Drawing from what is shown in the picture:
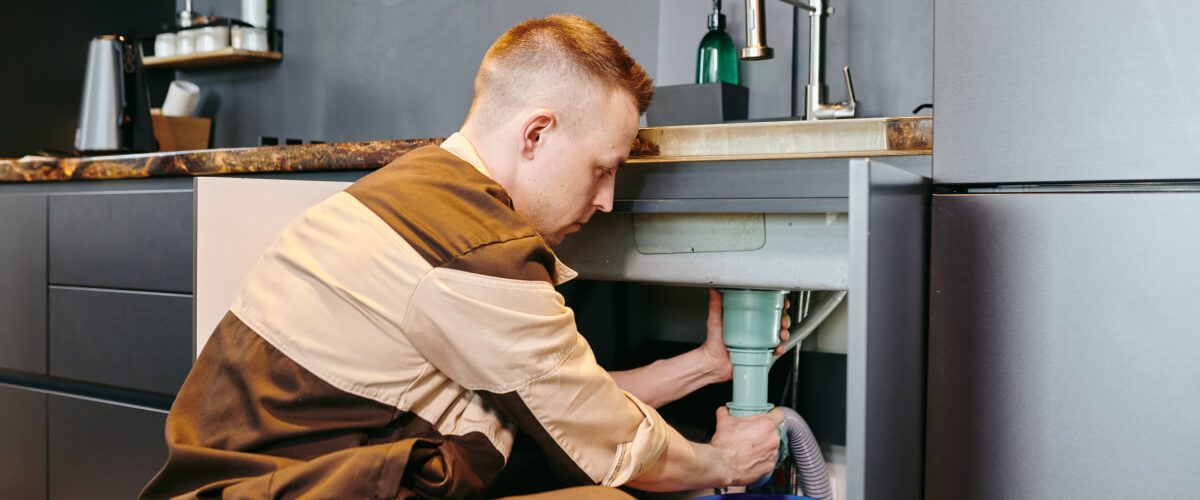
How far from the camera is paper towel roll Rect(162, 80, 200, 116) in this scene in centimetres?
256

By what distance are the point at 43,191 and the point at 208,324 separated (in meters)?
0.82

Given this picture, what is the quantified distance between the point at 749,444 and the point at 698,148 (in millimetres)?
387

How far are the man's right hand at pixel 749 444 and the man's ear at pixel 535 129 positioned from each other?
1.47 feet

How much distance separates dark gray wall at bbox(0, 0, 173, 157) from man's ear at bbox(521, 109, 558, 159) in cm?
211

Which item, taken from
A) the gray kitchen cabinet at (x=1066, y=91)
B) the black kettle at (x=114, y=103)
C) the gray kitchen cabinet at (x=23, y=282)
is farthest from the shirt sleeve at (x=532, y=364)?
the black kettle at (x=114, y=103)

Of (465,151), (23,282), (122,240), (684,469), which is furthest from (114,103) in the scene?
(684,469)

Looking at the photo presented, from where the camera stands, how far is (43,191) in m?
1.84

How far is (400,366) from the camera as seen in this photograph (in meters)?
0.88

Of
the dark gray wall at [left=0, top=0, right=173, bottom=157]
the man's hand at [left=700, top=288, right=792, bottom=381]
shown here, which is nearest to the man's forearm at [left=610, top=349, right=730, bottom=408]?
the man's hand at [left=700, top=288, right=792, bottom=381]

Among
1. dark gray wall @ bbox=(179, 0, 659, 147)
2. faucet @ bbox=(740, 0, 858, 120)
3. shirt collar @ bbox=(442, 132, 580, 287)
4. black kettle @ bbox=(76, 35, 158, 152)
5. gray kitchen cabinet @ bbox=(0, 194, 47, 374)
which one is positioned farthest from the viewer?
black kettle @ bbox=(76, 35, 158, 152)

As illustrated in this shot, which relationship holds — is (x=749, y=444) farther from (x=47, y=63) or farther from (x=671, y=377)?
(x=47, y=63)

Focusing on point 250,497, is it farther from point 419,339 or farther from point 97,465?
point 97,465

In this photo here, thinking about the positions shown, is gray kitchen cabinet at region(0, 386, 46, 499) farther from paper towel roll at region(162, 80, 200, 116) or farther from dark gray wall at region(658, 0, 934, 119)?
dark gray wall at region(658, 0, 934, 119)

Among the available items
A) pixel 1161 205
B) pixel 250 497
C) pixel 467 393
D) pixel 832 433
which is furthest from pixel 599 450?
pixel 832 433
